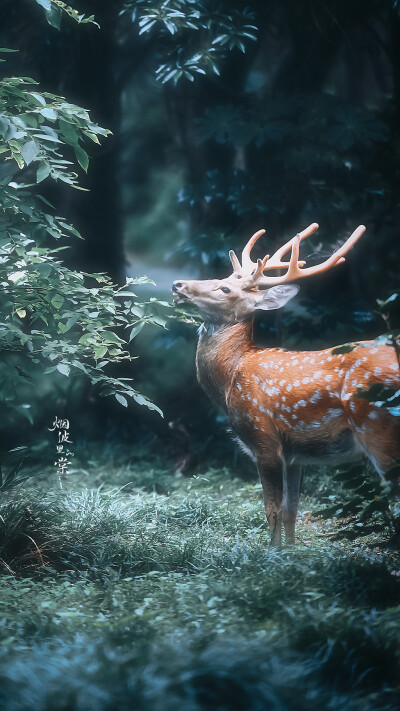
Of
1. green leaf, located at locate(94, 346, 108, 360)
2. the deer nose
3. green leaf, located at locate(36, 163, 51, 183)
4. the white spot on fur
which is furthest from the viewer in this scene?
the deer nose

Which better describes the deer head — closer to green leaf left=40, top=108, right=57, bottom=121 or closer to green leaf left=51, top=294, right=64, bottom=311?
green leaf left=51, top=294, right=64, bottom=311

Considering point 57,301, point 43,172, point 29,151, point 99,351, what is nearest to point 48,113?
point 29,151

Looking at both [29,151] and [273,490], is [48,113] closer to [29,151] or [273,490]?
[29,151]

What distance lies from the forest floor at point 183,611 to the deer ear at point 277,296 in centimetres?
148

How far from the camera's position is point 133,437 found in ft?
29.1

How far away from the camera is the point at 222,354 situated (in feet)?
17.7

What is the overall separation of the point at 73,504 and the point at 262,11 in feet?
16.9

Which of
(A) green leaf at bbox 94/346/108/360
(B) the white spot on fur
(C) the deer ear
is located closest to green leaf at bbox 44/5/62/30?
(A) green leaf at bbox 94/346/108/360

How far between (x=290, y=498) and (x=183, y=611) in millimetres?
1535

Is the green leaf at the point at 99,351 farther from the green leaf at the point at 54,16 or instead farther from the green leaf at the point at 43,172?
the green leaf at the point at 54,16

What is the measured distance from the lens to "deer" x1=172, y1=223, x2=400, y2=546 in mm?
4621

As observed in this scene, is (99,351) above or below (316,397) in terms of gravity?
above

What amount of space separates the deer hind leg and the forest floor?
163mm

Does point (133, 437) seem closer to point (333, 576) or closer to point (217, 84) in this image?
point (217, 84)
